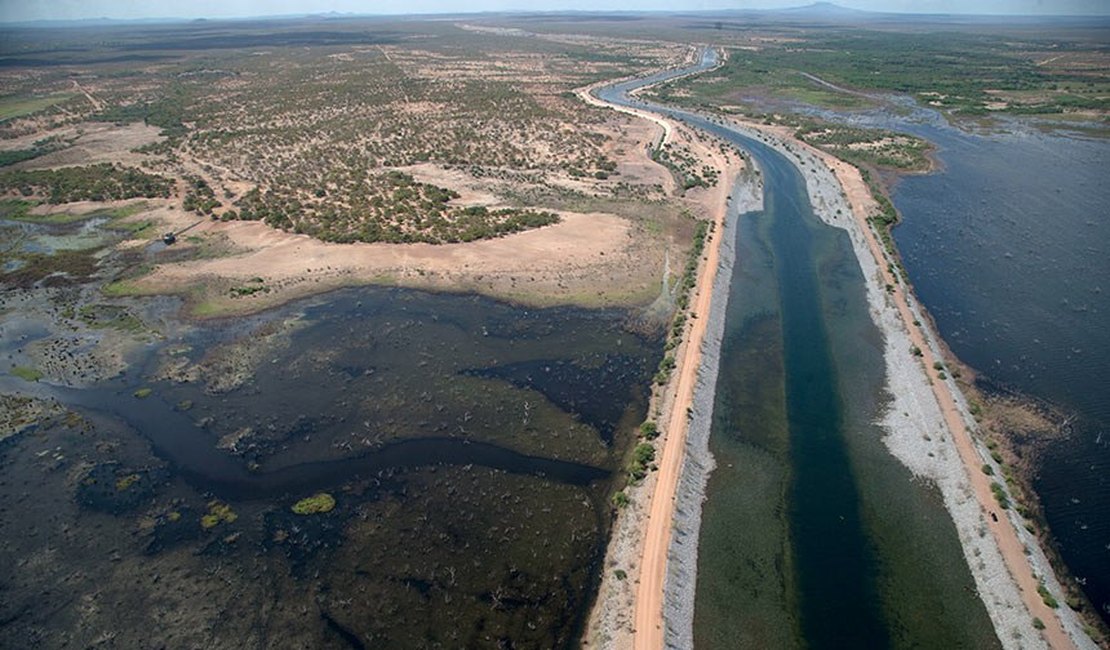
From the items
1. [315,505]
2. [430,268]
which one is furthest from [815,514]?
[430,268]

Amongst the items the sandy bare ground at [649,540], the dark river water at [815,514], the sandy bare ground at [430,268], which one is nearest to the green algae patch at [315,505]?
the sandy bare ground at [649,540]

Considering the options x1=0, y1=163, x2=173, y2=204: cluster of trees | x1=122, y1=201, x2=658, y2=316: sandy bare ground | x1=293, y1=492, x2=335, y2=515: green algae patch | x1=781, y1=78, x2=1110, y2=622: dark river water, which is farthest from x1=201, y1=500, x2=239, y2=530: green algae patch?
x1=0, y1=163, x2=173, y2=204: cluster of trees

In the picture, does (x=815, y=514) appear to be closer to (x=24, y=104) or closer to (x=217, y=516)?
(x=217, y=516)

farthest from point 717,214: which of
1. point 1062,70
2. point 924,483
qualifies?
point 1062,70

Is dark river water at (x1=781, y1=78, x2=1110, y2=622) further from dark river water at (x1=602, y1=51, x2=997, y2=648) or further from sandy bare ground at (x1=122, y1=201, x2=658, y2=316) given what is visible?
sandy bare ground at (x1=122, y1=201, x2=658, y2=316)

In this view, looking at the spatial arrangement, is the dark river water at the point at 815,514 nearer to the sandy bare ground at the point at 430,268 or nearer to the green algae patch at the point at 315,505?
the sandy bare ground at the point at 430,268

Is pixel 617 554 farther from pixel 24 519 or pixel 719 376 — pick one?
pixel 24 519
